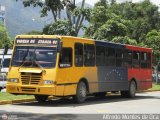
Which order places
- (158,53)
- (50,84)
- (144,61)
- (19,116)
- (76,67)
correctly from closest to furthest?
(19,116)
(50,84)
(76,67)
(144,61)
(158,53)

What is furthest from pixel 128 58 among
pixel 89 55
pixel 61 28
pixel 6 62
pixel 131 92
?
pixel 6 62

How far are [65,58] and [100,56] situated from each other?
3176mm

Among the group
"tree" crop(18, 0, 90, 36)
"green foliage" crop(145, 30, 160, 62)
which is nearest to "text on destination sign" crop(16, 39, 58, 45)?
"tree" crop(18, 0, 90, 36)

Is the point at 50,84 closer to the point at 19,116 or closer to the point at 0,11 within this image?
the point at 19,116

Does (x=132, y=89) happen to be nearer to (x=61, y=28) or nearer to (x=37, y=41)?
(x=61, y=28)

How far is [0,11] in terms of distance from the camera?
167250 millimetres

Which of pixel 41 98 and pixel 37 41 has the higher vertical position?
pixel 37 41

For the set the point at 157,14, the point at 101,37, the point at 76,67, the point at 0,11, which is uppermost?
the point at 0,11

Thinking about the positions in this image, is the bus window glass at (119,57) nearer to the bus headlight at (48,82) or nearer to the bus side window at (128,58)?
the bus side window at (128,58)

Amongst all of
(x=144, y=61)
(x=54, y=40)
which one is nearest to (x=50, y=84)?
(x=54, y=40)

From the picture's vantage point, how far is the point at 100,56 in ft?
74.6

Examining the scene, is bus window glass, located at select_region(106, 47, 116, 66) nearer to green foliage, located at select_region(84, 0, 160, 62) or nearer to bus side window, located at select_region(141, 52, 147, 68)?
bus side window, located at select_region(141, 52, 147, 68)

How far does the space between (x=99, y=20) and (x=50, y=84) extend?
85.7 ft


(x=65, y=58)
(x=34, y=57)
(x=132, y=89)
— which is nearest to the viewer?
(x=34, y=57)
